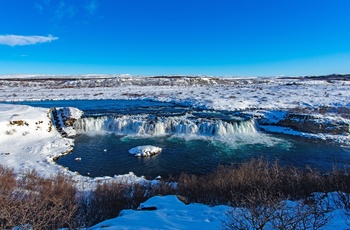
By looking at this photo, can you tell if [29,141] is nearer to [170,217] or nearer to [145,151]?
[145,151]

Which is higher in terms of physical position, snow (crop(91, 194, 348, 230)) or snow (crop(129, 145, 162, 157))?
snow (crop(91, 194, 348, 230))

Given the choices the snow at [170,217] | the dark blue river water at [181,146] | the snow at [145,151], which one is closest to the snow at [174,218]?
the snow at [170,217]

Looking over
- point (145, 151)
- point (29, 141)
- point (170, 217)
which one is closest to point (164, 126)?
point (145, 151)

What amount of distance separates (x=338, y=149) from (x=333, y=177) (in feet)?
35.8

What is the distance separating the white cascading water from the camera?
2234 centimetres

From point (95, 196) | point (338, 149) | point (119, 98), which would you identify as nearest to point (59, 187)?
point (95, 196)

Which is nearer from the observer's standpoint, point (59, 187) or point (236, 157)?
point (59, 187)

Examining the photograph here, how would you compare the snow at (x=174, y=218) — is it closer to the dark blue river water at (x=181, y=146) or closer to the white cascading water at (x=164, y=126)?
the dark blue river water at (x=181, y=146)

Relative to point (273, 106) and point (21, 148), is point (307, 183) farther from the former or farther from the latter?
point (273, 106)

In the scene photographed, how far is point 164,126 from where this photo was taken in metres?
23.2

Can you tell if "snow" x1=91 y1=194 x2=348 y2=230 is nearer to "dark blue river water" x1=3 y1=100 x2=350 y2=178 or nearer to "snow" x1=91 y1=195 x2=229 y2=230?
"snow" x1=91 y1=195 x2=229 y2=230

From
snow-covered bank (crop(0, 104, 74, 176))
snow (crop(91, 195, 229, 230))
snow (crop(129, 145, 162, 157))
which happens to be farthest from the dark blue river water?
snow (crop(91, 195, 229, 230))

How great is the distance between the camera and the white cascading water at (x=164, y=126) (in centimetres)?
2234

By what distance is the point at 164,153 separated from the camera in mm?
17438
